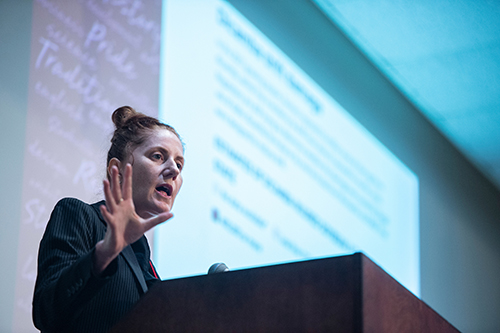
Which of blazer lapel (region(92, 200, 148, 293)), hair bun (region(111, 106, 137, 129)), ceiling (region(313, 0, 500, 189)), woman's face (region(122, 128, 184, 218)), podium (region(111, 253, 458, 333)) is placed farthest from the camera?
ceiling (region(313, 0, 500, 189))

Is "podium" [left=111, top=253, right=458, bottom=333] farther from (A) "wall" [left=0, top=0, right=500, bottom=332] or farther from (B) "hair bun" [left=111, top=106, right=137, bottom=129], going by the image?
(A) "wall" [left=0, top=0, right=500, bottom=332]

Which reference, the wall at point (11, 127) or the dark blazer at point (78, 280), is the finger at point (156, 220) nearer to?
the dark blazer at point (78, 280)

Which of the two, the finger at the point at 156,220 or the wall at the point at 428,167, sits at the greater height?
the wall at the point at 428,167

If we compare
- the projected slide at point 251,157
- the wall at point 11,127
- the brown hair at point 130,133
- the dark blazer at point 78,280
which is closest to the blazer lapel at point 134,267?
the dark blazer at point 78,280

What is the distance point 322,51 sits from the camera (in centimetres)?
403

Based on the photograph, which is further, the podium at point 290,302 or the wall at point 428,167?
the wall at point 428,167

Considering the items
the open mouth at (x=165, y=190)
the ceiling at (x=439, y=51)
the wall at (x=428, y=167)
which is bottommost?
the open mouth at (x=165, y=190)

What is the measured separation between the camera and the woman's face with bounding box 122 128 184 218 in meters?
1.37

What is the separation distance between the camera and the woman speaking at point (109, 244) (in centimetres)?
96

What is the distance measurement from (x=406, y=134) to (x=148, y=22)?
2821 millimetres

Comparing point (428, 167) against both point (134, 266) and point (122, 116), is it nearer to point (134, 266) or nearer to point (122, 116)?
point (122, 116)

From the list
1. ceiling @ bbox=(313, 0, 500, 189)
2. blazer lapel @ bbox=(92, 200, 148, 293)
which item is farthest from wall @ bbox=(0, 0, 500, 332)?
blazer lapel @ bbox=(92, 200, 148, 293)

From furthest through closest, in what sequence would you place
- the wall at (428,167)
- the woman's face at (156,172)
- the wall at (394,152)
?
1. the wall at (428,167)
2. the wall at (394,152)
3. the woman's face at (156,172)

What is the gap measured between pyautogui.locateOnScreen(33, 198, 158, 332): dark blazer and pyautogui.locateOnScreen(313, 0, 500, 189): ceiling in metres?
3.22
